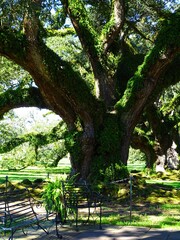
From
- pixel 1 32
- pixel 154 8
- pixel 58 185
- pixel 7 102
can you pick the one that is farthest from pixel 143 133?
pixel 58 185

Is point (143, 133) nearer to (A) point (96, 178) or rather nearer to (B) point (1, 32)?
(A) point (96, 178)

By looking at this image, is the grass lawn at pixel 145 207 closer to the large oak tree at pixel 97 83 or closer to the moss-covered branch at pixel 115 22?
the large oak tree at pixel 97 83

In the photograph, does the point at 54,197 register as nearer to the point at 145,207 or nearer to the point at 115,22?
the point at 145,207

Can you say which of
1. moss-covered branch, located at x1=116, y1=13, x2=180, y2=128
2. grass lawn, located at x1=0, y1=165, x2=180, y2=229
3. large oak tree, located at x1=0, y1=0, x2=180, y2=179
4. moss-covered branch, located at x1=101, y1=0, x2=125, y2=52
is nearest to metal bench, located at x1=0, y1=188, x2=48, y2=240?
grass lawn, located at x1=0, y1=165, x2=180, y2=229

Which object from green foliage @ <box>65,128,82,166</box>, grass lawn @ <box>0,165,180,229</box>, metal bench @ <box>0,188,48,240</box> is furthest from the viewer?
green foliage @ <box>65,128,82,166</box>

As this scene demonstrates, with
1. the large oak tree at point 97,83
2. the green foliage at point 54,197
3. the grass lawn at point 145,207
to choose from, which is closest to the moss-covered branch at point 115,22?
the large oak tree at point 97,83

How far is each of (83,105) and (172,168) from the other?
49.8 feet

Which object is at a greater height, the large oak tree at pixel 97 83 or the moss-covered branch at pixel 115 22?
the moss-covered branch at pixel 115 22

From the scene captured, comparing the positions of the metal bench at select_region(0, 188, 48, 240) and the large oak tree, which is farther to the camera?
the large oak tree

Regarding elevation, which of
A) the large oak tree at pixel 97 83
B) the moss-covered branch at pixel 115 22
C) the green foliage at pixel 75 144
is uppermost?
the moss-covered branch at pixel 115 22

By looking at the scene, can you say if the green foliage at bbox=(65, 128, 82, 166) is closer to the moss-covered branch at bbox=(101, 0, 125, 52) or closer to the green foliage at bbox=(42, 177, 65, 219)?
the moss-covered branch at bbox=(101, 0, 125, 52)

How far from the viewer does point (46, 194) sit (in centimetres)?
761

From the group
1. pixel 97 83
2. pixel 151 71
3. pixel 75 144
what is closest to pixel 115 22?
pixel 97 83

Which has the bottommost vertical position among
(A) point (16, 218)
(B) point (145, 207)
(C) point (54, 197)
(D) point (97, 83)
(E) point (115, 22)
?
(B) point (145, 207)
